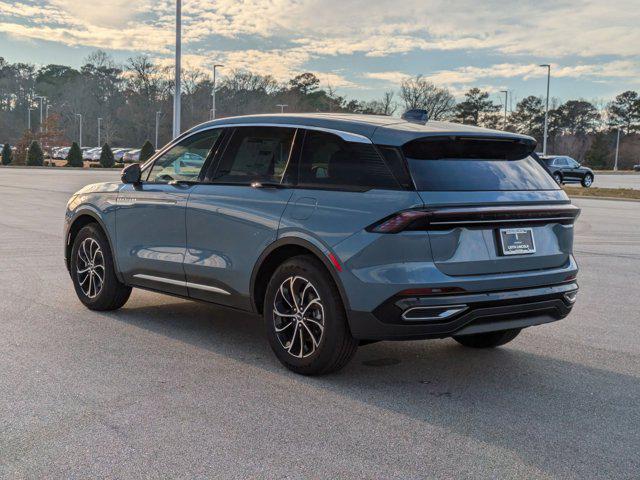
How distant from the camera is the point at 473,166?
4.79 meters

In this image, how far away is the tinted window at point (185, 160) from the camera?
596cm

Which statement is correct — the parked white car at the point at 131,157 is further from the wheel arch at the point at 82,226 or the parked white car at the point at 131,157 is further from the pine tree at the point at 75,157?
the wheel arch at the point at 82,226

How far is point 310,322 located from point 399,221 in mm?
1025

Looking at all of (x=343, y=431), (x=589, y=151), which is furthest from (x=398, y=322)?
(x=589, y=151)

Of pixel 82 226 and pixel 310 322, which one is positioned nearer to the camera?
pixel 310 322

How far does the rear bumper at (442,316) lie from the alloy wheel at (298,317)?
1.18 feet

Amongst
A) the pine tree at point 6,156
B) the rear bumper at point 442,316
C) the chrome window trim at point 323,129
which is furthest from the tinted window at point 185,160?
the pine tree at point 6,156

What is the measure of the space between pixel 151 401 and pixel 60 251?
677cm

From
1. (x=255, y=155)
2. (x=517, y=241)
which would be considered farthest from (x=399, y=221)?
(x=255, y=155)

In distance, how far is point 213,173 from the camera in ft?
19.0

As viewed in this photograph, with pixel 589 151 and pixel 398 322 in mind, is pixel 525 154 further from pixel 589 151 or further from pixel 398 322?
pixel 589 151

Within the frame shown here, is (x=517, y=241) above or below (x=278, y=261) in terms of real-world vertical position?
above

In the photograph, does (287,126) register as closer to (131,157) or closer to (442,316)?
(442,316)

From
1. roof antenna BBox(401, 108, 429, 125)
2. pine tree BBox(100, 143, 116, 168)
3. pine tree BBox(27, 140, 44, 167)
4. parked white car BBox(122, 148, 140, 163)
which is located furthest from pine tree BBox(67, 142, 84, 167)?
roof antenna BBox(401, 108, 429, 125)
